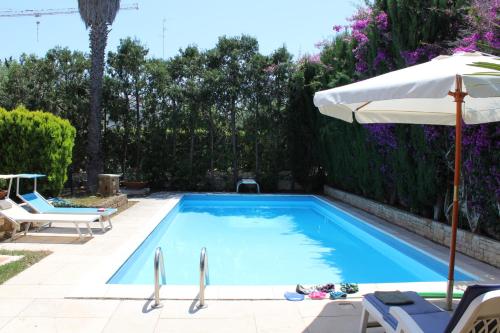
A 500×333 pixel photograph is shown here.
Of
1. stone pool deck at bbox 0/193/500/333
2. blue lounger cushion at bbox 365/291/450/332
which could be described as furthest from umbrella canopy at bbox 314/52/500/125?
stone pool deck at bbox 0/193/500/333

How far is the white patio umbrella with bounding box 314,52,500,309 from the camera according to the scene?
347 centimetres

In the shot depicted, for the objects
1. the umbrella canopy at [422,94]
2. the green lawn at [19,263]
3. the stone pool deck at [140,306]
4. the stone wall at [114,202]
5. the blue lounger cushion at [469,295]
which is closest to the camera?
the blue lounger cushion at [469,295]

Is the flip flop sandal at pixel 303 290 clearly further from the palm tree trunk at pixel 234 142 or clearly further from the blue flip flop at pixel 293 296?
the palm tree trunk at pixel 234 142

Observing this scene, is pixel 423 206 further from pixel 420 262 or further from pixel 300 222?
pixel 300 222

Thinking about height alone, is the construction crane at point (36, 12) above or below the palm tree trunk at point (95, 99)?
above

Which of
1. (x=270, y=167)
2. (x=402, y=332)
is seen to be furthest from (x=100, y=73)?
(x=402, y=332)

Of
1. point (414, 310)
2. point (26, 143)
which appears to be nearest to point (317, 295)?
point (414, 310)

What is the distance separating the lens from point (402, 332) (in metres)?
3.28

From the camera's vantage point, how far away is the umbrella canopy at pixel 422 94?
3463 mm

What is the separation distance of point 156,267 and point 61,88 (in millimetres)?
14401

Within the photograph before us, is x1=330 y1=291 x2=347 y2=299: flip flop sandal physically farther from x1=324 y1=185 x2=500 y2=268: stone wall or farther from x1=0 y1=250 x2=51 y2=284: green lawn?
x1=0 y1=250 x2=51 y2=284: green lawn

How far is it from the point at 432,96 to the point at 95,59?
1418 centimetres

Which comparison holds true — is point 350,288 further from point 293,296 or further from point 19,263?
point 19,263

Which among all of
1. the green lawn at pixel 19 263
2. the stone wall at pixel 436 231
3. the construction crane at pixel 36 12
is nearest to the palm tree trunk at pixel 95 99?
the green lawn at pixel 19 263
